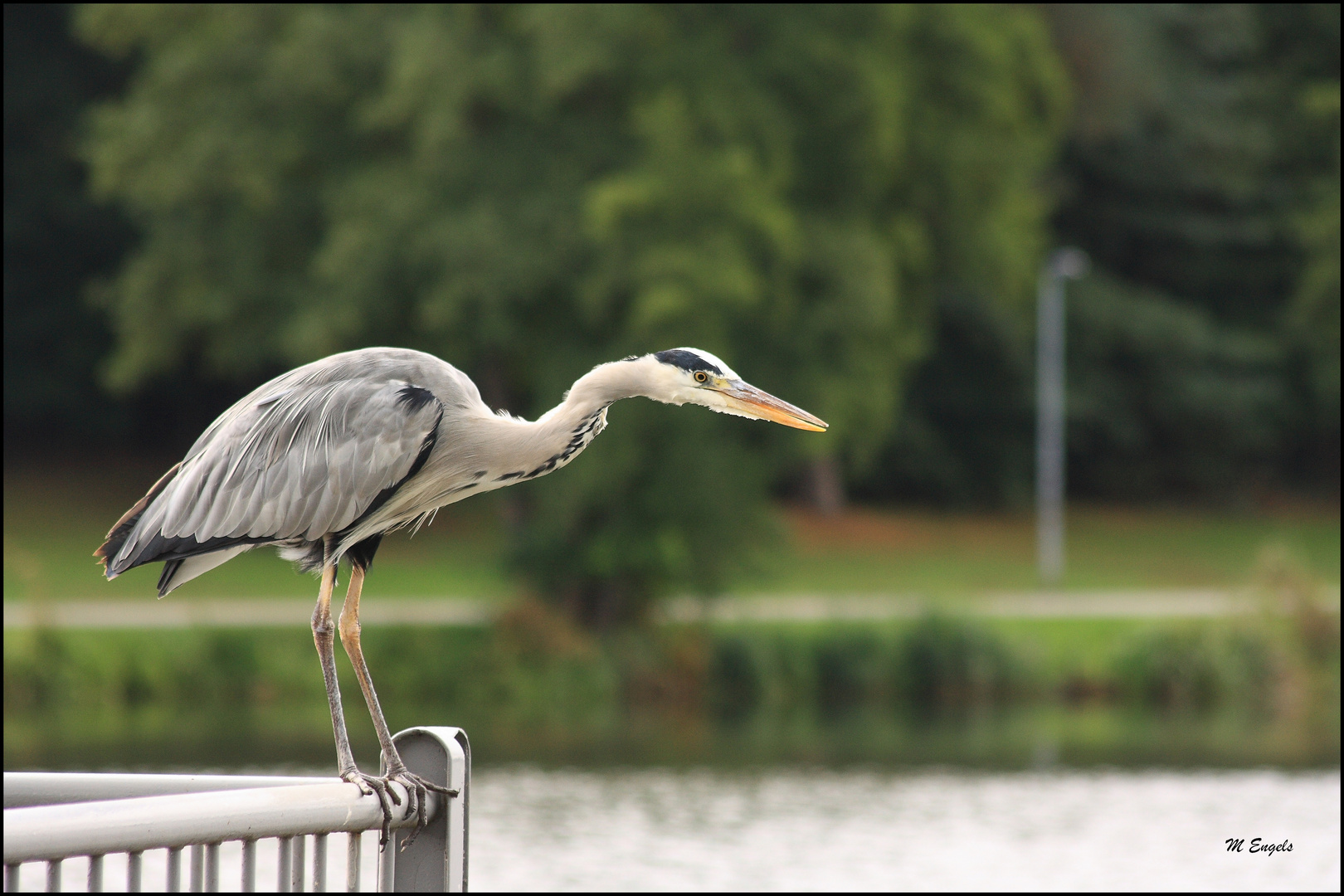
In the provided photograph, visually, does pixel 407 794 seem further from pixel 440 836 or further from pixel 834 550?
pixel 834 550

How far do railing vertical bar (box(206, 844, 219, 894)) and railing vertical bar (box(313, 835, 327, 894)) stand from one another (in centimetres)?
24

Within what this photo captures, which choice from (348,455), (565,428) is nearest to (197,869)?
(348,455)

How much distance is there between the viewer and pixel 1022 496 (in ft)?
135

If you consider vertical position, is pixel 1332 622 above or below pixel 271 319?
below

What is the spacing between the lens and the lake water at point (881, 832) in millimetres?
12172

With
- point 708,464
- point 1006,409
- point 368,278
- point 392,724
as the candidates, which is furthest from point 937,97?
point 1006,409

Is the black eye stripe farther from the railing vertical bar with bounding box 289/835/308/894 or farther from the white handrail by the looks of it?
the railing vertical bar with bounding box 289/835/308/894

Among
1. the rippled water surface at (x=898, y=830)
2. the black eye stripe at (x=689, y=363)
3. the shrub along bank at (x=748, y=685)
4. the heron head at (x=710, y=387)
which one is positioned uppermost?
the black eye stripe at (x=689, y=363)

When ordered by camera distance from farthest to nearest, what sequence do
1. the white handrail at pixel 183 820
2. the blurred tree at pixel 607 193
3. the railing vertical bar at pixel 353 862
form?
the blurred tree at pixel 607 193 → the railing vertical bar at pixel 353 862 → the white handrail at pixel 183 820

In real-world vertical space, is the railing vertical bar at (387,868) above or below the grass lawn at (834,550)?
above

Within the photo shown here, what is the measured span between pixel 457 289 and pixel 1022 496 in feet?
72.3

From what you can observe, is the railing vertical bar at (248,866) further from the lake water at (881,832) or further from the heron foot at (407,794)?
the lake water at (881,832)

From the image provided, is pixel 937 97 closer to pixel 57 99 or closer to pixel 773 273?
pixel 773 273

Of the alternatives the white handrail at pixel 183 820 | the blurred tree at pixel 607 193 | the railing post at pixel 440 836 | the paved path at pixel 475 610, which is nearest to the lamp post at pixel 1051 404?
the paved path at pixel 475 610
